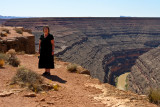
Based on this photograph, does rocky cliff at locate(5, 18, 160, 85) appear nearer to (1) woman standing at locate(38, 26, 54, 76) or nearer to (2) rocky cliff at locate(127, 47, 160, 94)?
(2) rocky cliff at locate(127, 47, 160, 94)

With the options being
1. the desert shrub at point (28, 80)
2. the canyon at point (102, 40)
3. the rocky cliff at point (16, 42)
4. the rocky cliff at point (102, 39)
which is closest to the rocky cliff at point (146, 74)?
the canyon at point (102, 40)

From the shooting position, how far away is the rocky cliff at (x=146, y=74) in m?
32.9

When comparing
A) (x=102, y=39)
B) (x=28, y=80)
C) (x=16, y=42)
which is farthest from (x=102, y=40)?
(x=28, y=80)

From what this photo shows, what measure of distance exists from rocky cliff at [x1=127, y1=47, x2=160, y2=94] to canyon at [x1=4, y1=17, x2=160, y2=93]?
359 centimetres

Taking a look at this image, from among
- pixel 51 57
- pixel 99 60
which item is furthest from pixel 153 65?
pixel 51 57

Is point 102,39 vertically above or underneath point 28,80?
underneath

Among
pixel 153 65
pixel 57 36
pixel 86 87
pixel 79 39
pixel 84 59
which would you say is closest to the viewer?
pixel 86 87

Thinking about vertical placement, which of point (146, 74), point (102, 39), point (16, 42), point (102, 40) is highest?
point (16, 42)

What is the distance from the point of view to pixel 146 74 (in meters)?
37.8

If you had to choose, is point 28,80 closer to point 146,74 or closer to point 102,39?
point 146,74

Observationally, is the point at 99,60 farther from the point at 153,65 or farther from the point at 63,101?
the point at 63,101

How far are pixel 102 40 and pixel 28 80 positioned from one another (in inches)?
2357

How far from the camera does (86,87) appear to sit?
693 centimetres

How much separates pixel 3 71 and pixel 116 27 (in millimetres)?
72341
